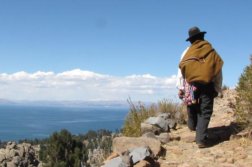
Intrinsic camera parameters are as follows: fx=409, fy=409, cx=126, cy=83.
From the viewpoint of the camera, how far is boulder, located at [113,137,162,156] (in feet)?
25.1

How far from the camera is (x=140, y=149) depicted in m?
7.12

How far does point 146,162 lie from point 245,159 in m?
1.73

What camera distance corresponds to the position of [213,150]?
764 centimetres

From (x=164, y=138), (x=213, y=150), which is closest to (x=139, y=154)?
(x=213, y=150)

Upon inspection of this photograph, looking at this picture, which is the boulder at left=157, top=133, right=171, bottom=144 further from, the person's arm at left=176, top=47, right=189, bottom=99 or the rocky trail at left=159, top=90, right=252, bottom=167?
the person's arm at left=176, top=47, right=189, bottom=99

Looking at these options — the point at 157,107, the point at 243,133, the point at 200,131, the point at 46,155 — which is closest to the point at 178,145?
the point at 200,131

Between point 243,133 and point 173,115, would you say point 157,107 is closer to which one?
point 173,115

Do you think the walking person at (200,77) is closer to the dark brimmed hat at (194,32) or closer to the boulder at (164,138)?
the dark brimmed hat at (194,32)

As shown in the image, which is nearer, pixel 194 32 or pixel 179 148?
pixel 179 148

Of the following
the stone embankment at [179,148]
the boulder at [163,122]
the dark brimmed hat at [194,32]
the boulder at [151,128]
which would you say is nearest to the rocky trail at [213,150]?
the stone embankment at [179,148]

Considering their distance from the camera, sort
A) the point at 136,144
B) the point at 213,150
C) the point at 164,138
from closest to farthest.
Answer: the point at 213,150, the point at 136,144, the point at 164,138

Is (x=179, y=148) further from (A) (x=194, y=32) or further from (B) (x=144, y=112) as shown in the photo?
(B) (x=144, y=112)

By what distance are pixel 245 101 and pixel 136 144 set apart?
248cm

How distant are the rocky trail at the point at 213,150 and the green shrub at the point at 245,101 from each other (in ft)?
1.19
